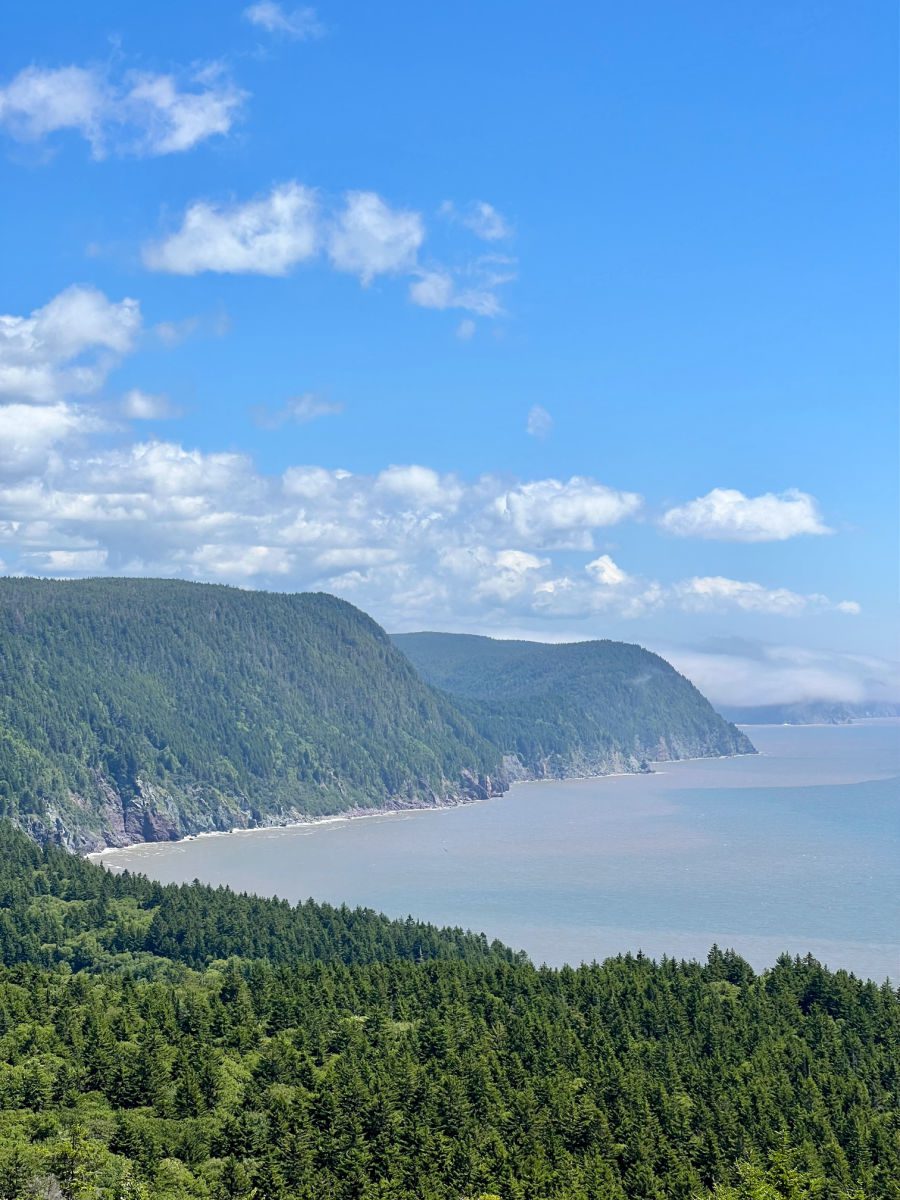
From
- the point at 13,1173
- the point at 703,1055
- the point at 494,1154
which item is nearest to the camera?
the point at 13,1173

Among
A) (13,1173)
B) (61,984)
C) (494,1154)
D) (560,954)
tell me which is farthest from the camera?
(560,954)

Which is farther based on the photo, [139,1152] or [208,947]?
[208,947]

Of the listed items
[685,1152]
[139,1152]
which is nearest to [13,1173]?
[139,1152]

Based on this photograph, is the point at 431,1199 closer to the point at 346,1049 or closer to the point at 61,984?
the point at 346,1049

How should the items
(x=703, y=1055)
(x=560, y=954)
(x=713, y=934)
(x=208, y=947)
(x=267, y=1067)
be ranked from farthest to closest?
(x=713, y=934)
(x=560, y=954)
(x=208, y=947)
(x=703, y=1055)
(x=267, y=1067)

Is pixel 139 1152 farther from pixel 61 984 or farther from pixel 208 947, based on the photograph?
pixel 208 947

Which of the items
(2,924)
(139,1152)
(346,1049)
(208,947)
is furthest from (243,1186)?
(2,924)
